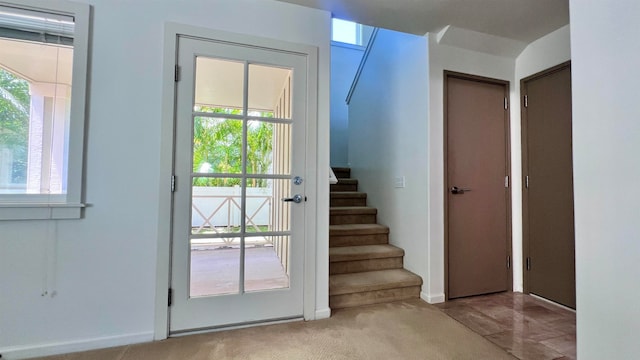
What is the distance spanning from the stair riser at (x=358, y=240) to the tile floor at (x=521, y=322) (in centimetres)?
84

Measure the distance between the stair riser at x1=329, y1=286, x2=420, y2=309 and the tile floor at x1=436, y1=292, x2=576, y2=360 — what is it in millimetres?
242

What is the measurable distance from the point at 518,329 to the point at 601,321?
0.88 meters

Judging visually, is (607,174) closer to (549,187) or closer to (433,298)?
(549,187)

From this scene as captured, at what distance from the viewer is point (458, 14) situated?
7.38 feet

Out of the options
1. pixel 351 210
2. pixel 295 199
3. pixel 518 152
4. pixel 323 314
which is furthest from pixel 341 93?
pixel 323 314

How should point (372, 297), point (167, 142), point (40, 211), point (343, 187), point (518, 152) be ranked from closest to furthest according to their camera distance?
point (40, 211)
point (167, 142)
point (372, 297)
point (518, 152)
point (343, 187)

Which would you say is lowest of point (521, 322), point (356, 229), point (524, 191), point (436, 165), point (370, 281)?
point (521, 322)

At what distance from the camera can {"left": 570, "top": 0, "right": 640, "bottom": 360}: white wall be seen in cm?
117

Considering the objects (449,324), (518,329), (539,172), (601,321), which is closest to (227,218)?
(449,324)

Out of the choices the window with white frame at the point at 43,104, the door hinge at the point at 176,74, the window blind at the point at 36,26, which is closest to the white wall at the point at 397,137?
the door hinge at the point at 176,74

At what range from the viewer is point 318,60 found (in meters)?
2.20

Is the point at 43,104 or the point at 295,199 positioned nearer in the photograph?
the point at 43,104

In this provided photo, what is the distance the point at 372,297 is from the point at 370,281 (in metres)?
0.13

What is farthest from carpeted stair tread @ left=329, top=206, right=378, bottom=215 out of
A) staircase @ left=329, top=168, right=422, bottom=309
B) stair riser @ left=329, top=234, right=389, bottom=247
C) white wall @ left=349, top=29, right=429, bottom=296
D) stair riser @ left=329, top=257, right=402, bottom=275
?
stair riser @ left=329, top=257, right=402, bottom=275
